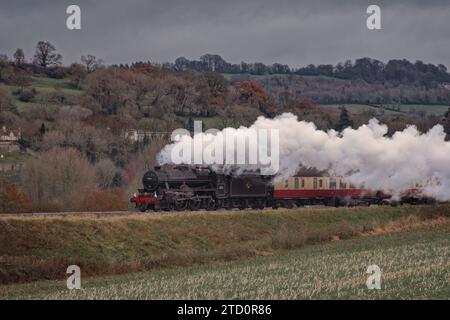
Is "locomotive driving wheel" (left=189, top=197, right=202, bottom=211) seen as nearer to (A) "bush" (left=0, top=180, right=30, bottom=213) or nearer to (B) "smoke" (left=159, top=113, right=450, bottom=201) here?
(B) "smoke" (left=159, top=113, right=450, bottom=201)

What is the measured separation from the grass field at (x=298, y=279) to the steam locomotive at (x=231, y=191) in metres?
17.9

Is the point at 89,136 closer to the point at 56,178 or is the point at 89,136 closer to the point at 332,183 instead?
→ the point at 56,178

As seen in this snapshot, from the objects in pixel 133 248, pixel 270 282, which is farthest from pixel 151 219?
pixel 270 282

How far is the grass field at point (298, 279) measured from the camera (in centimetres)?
2920

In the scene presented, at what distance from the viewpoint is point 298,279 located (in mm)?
34219

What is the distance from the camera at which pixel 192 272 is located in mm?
43156

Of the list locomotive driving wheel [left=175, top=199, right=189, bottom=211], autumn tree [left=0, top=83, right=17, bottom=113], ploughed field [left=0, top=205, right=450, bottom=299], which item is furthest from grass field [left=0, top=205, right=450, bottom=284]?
autumn tree [left=0, top=83, right=17, bottom=113]

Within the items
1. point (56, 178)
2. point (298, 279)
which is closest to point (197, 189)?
point (298, 279)
